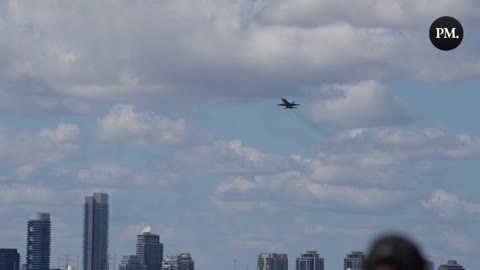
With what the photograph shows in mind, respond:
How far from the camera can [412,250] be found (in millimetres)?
9812

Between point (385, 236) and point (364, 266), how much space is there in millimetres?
254

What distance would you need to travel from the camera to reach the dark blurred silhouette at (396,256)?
32.0 feet

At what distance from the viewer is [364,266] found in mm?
9930

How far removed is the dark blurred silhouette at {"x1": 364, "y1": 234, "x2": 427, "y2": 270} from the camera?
9.76 m

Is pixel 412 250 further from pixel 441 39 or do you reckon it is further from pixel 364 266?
pixel 441 39

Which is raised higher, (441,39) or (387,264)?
(441,39)

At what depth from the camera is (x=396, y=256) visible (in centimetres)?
981

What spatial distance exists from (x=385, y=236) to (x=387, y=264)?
0.28m

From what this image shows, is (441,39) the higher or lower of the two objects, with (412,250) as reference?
higher

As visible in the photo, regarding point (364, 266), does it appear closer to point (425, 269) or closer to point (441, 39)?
point (425, 269)

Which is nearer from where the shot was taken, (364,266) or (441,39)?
(364,266)

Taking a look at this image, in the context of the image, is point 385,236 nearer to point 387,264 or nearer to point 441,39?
point 387,264

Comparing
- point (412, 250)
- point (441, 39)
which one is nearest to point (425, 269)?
point (412, 250)

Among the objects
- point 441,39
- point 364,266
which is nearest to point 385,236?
point 364,266
